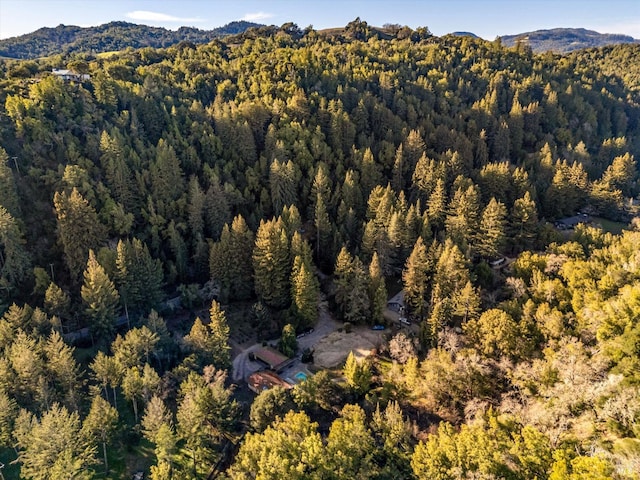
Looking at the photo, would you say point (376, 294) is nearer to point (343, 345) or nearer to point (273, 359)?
point (343, 345)

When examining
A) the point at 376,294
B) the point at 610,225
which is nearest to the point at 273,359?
the point at 376,294

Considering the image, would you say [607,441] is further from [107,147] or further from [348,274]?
[107,147]

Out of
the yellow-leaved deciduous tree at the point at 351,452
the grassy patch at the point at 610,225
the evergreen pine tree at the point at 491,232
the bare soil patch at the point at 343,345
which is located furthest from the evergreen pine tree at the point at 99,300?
the grassy patch at the point at 610,225

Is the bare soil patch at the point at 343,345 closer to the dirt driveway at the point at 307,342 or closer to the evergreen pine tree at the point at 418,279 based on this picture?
the dirt driveway at the point at 307,342

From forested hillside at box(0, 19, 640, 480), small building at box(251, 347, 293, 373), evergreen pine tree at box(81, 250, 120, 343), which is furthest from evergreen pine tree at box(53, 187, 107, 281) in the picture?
small building at box(251, 347, 293, 373)

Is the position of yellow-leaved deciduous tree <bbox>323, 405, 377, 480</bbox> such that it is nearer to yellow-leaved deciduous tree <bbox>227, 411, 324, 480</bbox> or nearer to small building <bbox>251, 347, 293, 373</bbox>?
yellow-leaved deciduous tree <bbox>227, 411, 324, 480</bbox>
